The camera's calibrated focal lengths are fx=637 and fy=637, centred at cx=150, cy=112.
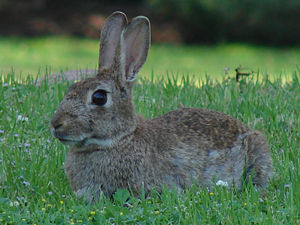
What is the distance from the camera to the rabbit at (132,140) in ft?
15.9

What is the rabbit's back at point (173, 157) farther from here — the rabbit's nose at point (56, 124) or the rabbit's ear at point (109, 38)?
the rabbit's ear at point (109, 38)

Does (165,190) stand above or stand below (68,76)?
below

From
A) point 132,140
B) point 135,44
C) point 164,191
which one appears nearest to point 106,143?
point 132,140

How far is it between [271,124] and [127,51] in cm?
198

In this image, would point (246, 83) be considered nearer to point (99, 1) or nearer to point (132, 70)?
point (132, 70)

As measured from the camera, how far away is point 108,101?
16.1 ft

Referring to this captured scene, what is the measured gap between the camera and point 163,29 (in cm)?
2112

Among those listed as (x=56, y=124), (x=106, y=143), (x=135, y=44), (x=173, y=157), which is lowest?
(x=173, y=157)

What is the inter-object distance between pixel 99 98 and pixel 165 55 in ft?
46.8

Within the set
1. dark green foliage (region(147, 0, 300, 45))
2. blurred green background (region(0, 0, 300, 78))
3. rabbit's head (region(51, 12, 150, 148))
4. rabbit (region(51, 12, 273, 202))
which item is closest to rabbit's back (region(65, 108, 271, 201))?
rabbit (region(51, 12, 273, 202))

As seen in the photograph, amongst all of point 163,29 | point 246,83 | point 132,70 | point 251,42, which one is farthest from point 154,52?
point 132,70

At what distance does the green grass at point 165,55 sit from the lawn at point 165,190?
28.5 ft

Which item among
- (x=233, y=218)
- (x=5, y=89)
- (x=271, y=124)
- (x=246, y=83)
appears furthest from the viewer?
(x=246, y=83)

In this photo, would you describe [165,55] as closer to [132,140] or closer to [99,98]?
[132,140]
